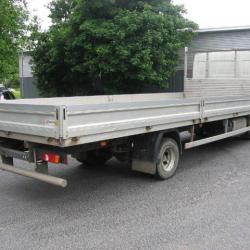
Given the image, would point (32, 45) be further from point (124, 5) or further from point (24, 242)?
point (24, 242)

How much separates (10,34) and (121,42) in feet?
17.5

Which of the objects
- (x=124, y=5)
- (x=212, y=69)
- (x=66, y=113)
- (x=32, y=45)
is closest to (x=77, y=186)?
(x=66, y=113)

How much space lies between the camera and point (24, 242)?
417 centimetres

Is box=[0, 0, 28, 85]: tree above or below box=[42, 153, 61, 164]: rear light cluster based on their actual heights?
above

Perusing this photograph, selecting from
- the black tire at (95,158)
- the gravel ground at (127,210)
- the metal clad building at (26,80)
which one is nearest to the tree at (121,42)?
the black tire at (95,158)

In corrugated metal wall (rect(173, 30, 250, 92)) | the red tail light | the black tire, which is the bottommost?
the black tire

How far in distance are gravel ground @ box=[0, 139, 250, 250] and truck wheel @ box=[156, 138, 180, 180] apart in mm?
164

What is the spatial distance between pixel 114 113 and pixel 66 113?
0.86 meters

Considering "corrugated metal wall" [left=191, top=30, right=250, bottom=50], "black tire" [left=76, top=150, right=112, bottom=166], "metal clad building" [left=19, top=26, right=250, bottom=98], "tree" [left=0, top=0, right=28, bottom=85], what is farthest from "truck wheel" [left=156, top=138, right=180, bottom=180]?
"corrugated metal wall" [left=191, top=30, right=250, bottom=50]

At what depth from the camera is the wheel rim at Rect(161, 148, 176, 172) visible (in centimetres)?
663

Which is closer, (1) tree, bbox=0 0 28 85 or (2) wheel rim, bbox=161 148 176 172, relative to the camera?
(2) wheel rim, bbox=161 148 176 172

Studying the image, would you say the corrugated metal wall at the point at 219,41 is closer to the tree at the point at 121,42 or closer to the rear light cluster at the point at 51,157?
the tree at the point at 121,42

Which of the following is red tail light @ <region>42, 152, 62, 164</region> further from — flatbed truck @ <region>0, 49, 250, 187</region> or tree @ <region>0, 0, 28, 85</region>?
tree @ <region>0, 0, 28, 85</region>

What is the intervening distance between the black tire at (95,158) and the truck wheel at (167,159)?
0.93m
